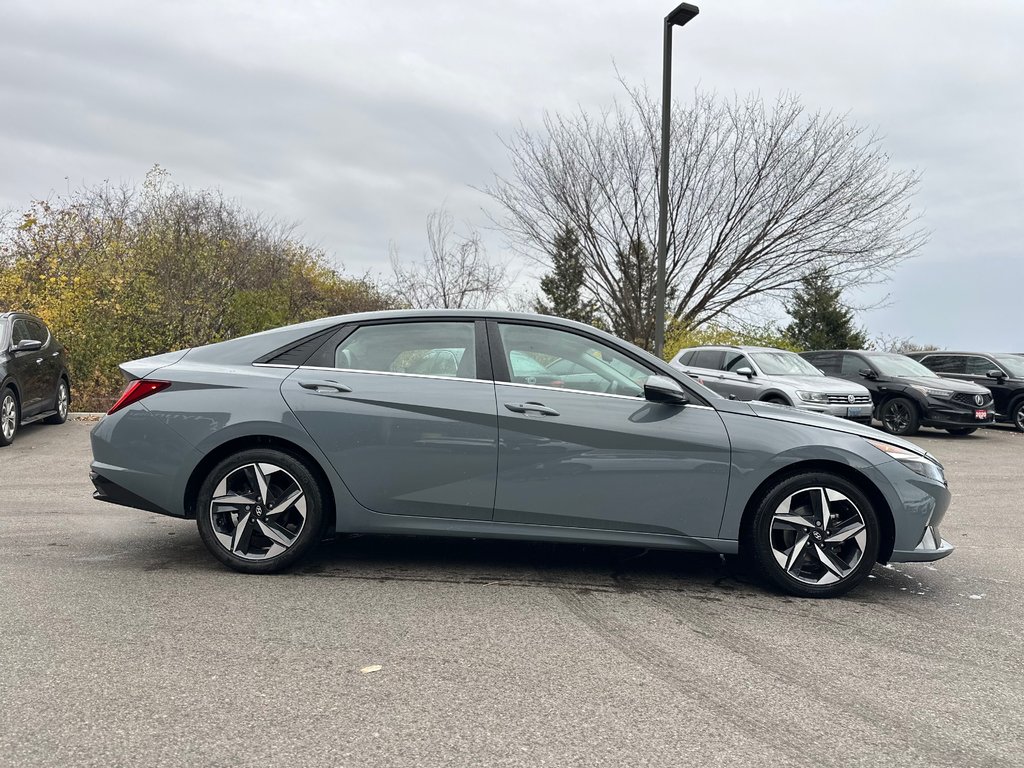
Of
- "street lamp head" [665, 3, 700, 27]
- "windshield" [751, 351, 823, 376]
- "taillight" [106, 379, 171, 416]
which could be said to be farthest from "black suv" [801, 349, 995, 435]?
"taillight" [106, 379, 171, 416]

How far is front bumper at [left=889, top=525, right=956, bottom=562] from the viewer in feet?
15.0

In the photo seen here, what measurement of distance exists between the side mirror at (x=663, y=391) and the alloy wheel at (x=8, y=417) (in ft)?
28.7

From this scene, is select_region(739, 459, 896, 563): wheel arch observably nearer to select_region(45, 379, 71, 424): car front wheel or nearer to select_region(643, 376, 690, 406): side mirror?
select_region(643, 376, 690, 406): side mirror

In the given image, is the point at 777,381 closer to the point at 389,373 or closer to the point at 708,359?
the point at 708,359

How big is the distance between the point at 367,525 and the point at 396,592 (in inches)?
16.4

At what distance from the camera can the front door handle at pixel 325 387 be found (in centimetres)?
462

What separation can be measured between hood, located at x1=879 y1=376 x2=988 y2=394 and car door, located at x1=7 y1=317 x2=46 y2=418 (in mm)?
14166

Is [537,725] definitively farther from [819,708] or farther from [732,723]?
[819,708]

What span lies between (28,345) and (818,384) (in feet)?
38.7

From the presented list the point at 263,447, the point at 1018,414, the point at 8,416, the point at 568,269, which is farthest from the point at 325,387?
the point at 568,269

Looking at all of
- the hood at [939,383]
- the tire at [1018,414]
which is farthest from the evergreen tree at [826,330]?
the hood at [939,383]

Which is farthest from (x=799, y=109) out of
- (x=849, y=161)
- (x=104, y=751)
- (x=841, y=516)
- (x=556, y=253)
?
(x=104, y=751)

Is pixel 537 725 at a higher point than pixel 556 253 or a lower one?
lower

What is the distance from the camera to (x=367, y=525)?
15.1ft
